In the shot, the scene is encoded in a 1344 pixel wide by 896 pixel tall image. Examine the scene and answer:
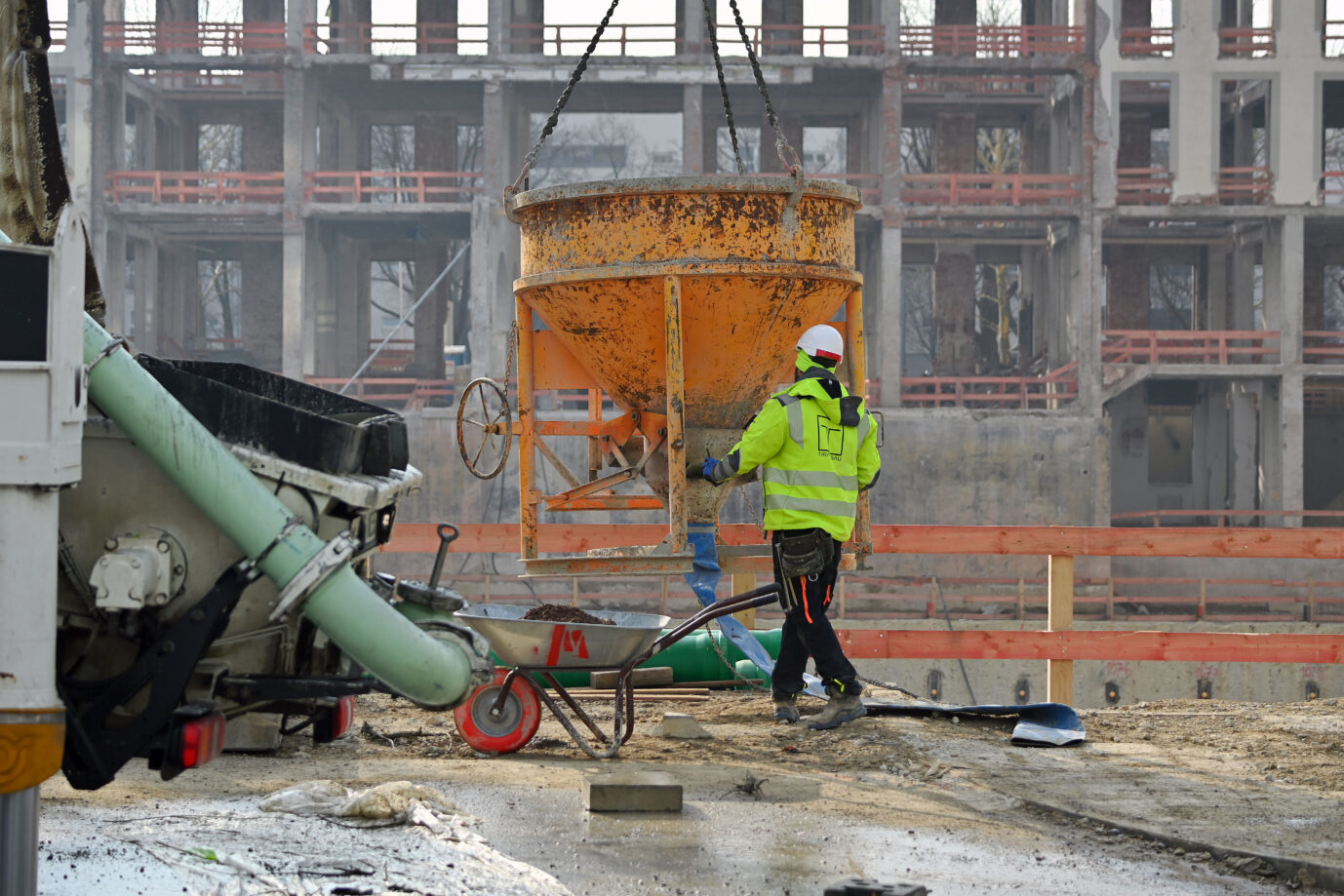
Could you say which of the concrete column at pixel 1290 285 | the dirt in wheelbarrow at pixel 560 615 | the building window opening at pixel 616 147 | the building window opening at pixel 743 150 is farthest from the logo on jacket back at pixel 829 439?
the building window opening at pixel 616 147

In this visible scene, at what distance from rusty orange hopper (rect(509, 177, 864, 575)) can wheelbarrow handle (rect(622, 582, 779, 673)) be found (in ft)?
3.24

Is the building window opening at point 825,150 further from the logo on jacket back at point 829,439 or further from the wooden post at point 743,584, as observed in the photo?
the logo on jacket back at point 829,439

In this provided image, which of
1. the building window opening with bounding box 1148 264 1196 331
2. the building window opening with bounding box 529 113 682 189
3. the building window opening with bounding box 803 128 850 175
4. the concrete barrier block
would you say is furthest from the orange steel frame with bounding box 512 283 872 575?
the building window opening with bounding box 529 113 682 189

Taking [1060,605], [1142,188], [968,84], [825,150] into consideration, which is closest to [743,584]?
[1060,605]

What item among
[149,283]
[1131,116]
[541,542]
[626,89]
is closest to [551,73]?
[626,89]

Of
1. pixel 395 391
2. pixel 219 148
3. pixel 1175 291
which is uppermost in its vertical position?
pixel 219 148

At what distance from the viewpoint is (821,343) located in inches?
269

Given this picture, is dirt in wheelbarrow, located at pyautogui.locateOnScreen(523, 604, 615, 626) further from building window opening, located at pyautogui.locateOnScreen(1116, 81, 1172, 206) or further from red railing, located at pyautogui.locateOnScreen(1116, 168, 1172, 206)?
building window opening, located at pyautogui.locateOnScreen(1116, 81, 1172, 206)

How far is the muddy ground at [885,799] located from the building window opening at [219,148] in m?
39.8

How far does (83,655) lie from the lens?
386cm

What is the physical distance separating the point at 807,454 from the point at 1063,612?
8.48 feet

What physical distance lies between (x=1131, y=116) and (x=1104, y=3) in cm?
342

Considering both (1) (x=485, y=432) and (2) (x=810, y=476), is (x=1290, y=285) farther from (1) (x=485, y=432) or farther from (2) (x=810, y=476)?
(2) (x=810, y=476)

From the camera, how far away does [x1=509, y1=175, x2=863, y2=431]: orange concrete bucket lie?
24.0 ft
